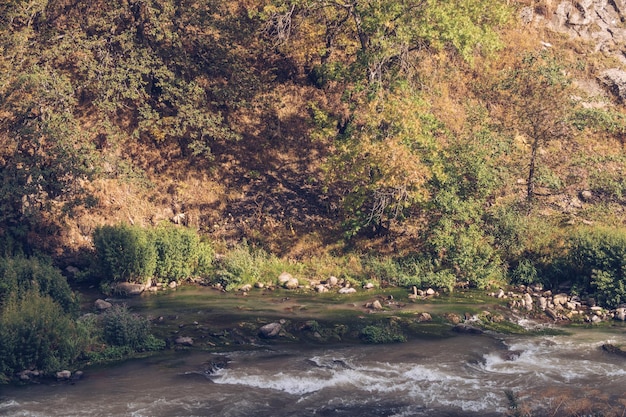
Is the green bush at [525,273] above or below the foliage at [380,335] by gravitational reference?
above

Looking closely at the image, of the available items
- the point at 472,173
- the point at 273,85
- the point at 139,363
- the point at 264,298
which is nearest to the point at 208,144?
the point at 273,85

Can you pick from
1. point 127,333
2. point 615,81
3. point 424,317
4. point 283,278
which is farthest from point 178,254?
point 615,81

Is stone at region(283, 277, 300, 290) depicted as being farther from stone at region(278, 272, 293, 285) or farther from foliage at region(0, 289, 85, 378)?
foliage at region(0, 289, 85, 378)

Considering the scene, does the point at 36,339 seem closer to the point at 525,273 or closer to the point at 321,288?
the point at 321,288

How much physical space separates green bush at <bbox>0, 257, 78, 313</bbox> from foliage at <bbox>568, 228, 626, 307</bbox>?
17847 millimetres

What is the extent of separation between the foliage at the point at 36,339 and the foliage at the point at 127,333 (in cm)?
99

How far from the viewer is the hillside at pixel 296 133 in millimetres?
25312

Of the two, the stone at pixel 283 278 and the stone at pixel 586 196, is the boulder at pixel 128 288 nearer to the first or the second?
the stone at pixel 283 278

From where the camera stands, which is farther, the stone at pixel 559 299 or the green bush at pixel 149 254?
the green bush at pixel 149 254

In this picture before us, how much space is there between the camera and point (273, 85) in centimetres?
3312

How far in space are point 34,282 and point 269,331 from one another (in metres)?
7.38

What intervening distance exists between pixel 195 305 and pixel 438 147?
11101 millimetres

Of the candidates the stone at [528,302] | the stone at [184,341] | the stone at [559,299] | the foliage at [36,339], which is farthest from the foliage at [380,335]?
the foliage at [36,339]

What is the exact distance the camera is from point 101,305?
22172 millimetres
